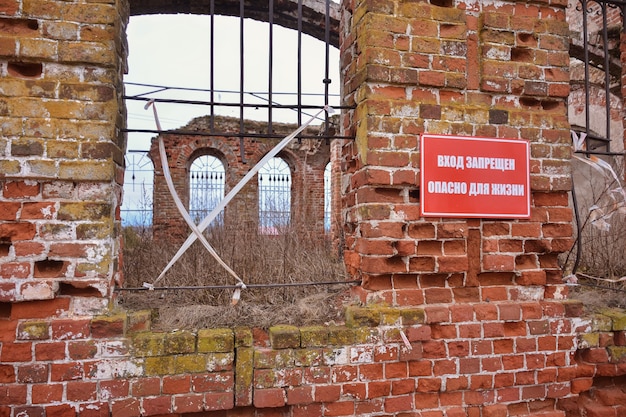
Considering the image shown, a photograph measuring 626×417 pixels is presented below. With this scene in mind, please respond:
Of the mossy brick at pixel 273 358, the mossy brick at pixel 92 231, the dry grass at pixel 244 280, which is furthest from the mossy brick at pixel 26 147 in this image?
the mossy brick at pixel 273 358

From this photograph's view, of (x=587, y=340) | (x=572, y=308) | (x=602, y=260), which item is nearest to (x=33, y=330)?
(x=572, y=308)

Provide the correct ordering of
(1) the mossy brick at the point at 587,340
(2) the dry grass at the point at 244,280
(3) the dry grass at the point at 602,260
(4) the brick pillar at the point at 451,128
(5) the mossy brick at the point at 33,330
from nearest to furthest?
(5) the mossy brick at the point at 33,330
(4) the brick pillar at the point at 451,128
(2) the dry grass at the point at 244,280
(1) the mossy brick at the point at 587,340
(3) the dry grass at the point at 602,260

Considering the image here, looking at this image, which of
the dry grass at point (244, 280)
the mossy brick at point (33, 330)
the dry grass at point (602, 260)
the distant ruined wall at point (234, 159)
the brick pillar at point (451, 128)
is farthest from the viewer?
the distant ruined wall at point (234, 159)

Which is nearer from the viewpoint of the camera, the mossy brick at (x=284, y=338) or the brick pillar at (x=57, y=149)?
the brick pillar at (x=57, y=149)

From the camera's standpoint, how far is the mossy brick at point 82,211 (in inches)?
82.4

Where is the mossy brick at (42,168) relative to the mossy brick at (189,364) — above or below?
above

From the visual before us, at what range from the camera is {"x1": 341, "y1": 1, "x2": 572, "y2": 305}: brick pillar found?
92.0 inches

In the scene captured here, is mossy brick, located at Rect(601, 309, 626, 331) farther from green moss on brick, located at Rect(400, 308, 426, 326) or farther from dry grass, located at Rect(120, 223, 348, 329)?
dry grass, located at Rect(120, 223, 348, 329)

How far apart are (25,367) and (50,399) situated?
7.6 inches

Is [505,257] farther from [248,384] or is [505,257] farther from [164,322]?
[164,322]

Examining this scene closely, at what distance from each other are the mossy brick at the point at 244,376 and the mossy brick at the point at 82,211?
0.99 meters

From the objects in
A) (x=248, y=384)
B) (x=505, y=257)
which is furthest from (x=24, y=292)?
(x=505, y=257)

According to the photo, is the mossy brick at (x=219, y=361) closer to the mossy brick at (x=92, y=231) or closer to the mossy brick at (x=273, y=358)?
the mossy brick at (x=273, y=358)

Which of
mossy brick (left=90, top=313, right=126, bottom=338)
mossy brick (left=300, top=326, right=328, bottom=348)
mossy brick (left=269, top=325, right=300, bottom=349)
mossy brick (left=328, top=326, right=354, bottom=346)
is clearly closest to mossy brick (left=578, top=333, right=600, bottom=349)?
mossy brick (left=328, top=326, right=354, bottom=346)
